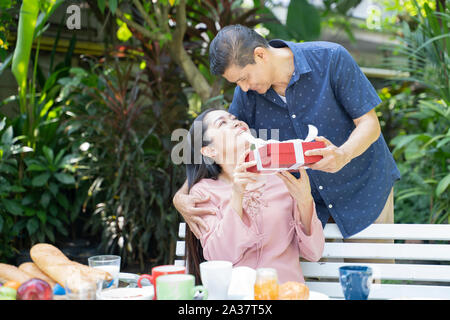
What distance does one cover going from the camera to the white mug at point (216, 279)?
129 cm

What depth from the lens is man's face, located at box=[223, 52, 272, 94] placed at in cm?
192

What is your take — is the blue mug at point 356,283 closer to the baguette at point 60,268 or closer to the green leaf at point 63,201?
the baguette at point 60,268

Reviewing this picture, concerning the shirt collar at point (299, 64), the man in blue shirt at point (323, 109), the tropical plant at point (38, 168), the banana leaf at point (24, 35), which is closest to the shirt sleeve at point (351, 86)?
the man in blue shirt at point (323, 109)

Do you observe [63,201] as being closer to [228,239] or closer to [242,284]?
[228,239]

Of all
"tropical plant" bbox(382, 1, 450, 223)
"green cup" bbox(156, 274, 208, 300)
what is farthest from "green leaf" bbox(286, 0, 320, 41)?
"green cup" bbox(156, 274, 208, 300)

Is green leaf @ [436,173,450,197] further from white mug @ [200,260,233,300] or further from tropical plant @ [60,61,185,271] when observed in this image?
white mug @ [200,260,233,300]

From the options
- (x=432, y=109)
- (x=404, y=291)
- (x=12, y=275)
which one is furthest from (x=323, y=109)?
(x=432, y=109)

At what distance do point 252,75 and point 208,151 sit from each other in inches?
16.5

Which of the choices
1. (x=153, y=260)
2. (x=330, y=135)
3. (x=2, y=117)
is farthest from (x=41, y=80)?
(x=330, y=135)

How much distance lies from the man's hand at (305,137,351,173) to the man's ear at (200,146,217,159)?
61 centimetres

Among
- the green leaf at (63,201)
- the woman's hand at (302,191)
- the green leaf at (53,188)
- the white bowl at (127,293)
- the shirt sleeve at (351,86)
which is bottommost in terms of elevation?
the green leaf at (63,201)

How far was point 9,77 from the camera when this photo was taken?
Result: 4.54 m

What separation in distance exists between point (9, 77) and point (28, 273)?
353 centimetres

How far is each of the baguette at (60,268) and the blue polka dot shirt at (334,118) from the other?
110 cm
